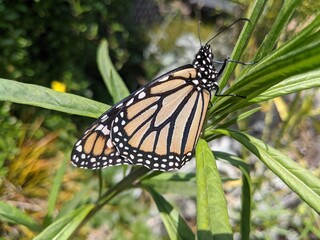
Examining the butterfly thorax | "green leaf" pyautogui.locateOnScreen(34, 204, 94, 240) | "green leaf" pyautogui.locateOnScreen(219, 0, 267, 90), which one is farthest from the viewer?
the butterfly thorax

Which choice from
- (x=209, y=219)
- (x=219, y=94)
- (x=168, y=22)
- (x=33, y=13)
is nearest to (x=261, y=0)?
(x=219, y=94)

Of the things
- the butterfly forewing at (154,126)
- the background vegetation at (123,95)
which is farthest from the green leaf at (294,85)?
the butterfly forewing at (154,126)

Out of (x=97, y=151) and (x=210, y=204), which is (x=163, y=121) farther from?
(x=210, y=204)

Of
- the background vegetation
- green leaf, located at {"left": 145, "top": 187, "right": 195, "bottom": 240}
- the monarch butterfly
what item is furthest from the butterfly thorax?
green leaf, located at {"left": 145, "top": 187, "right": 195, "bottom": 240}

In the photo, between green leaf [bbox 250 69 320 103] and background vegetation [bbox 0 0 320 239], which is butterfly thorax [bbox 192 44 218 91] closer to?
background vegetation [bbox 0 0 320 239]

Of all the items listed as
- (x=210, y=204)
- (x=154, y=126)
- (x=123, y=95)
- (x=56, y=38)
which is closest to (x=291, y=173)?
(x=210, y=204)

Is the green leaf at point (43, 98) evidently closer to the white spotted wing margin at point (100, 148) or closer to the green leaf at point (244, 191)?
the white spotted wing margin at point (100, 148)

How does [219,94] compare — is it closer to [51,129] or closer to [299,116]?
[299,116]
